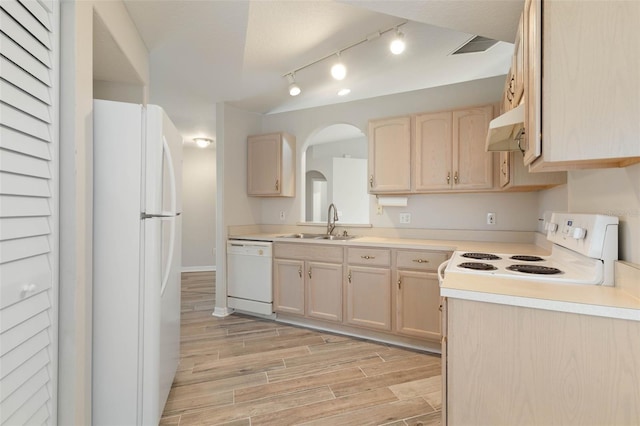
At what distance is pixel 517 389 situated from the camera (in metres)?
1.03

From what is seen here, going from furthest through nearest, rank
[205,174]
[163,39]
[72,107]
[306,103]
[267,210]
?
[205,174] < [267,210] < [306,103] < [163,39] < [72,107]

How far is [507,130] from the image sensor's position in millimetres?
1765

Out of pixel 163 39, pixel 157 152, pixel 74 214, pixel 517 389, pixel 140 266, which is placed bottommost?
pixel 517 389

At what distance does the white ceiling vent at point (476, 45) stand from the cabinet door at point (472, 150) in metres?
0.46

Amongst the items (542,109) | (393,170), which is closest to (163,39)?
(393,170)

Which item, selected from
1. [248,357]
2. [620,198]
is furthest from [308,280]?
[620,198]

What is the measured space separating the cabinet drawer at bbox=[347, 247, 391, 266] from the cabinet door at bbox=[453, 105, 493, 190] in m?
0.88

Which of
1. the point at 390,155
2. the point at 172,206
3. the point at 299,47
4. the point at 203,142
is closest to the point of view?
the point at 172,206

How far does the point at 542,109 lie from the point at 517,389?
0.96 meters

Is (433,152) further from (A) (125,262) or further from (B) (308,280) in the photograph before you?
(A) (125,262)

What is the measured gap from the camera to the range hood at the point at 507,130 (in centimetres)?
150

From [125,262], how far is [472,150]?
2.69 m

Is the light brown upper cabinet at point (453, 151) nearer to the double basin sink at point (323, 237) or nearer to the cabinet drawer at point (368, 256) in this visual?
the cabinet drawer at point (368, 256)

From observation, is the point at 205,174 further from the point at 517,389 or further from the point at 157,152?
the point at 517,389
